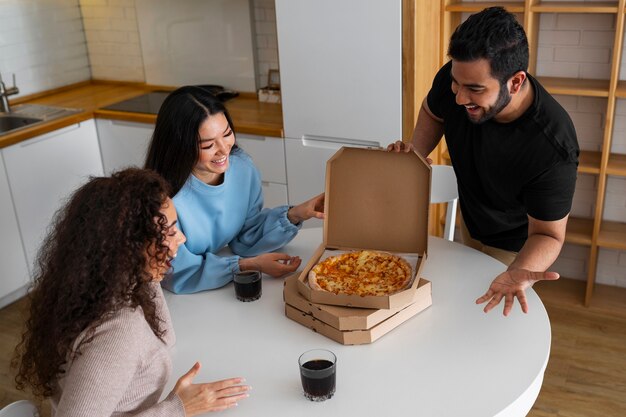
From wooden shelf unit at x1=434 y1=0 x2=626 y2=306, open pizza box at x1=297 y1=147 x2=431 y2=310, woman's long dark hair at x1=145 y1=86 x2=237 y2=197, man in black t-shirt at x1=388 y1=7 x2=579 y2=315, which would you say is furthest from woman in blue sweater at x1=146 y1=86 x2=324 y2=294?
wooden shelf unit at x1=434 y1=0 x2=626 y2=306

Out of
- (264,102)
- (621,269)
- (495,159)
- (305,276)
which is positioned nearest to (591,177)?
(621,269)

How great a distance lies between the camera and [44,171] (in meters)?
3.60

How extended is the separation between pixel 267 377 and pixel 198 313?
374 mm

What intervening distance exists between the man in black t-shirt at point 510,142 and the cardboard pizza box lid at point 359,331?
0.16m

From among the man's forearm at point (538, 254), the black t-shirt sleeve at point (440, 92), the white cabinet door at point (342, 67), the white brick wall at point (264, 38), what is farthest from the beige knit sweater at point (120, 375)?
the white brick wall at point (264, 38)

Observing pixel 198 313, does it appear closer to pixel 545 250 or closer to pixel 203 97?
pixel 203 97

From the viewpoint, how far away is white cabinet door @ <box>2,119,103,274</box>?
3469mm

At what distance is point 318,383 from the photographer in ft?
4.67

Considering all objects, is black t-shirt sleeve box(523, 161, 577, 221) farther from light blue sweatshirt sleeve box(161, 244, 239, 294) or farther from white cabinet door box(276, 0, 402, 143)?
white cabinet door box(276, 0, 402, 143)

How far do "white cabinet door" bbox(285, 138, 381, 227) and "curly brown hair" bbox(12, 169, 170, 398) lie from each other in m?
2.07

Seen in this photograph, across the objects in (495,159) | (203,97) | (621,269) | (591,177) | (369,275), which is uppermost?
(203,97)

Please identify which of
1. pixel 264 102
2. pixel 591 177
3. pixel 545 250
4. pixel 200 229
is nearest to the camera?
pixel 545 250

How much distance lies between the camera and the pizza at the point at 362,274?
67.7 inches

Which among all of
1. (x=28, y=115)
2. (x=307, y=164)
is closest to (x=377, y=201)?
(x=307, y=164)
